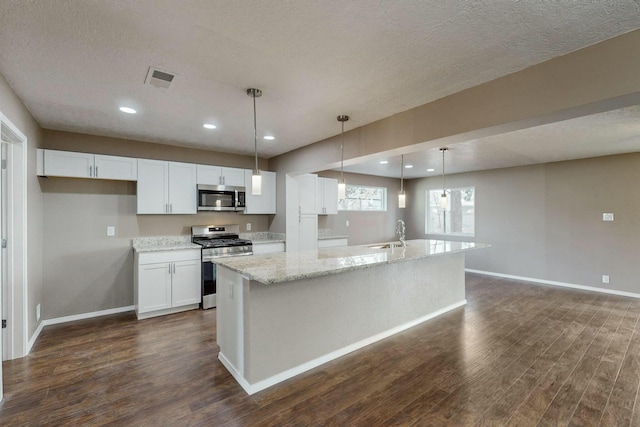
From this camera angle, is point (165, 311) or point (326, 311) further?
point (165, 311)

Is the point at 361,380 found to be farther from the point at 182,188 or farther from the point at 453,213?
the point at 453,213

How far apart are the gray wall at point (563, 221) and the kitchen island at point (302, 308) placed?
3.69m

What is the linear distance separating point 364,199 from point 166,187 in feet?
15.4

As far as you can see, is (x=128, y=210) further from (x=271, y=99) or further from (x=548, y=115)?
(x=548, y=115)

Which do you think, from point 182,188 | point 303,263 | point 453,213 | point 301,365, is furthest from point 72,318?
point 453,213

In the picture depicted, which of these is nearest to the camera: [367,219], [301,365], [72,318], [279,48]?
[279,48]

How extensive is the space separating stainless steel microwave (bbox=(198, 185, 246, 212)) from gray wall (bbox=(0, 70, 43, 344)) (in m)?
1.85

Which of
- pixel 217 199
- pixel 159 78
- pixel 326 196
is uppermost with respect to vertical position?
pixel 159 78

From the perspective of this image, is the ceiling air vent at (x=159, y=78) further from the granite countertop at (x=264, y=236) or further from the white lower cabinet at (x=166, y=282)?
the granite countertop at (x=264, y=236)

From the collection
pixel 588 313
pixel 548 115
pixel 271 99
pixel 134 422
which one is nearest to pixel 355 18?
pixel 271 99

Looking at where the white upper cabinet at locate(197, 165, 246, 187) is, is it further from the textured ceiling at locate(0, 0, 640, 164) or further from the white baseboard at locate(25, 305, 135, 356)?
the white baseboard at locate(25, 305, 135, 356)

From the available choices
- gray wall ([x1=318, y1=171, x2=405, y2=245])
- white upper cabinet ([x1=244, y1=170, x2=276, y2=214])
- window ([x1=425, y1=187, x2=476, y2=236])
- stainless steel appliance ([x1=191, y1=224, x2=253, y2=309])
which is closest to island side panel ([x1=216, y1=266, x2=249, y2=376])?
stainless steel appliance ([x1=191, y1=224, x2=253, y2=309])

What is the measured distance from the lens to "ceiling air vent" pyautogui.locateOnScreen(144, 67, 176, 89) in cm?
232

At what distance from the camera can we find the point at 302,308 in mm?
2650
